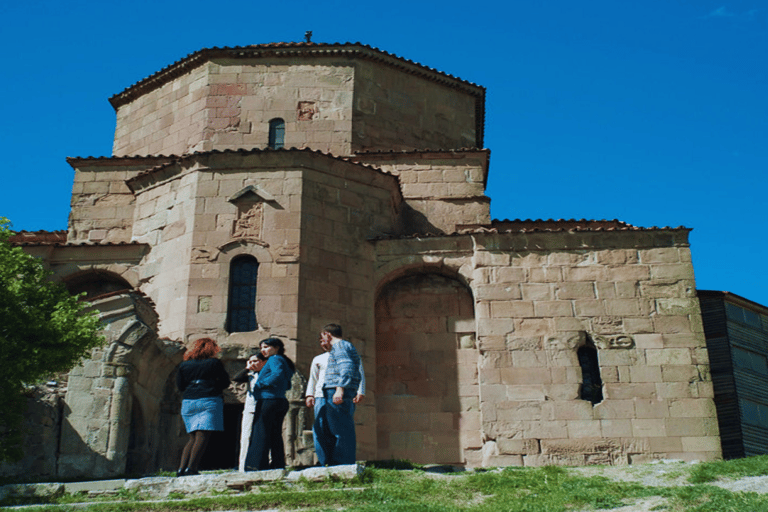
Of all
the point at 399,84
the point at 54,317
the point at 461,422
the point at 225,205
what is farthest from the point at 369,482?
the point at 399,84

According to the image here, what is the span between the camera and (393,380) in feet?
54.7

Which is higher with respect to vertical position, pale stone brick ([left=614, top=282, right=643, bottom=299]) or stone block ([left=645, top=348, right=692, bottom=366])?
pale stone brick ([left=614, top=282, right=643, bottom=299])

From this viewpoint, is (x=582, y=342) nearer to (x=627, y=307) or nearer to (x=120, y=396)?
(x=627, y=307)

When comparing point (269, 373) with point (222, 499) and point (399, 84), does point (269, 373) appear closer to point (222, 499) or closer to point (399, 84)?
→ point (222, 499)

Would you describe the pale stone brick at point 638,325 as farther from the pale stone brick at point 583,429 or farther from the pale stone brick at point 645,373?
the pale stone brick at point 583,429

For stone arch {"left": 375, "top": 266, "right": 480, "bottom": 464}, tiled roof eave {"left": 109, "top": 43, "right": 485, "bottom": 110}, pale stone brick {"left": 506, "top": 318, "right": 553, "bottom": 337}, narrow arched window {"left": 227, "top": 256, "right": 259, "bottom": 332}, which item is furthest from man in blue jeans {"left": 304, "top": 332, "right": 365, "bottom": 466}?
tiled roof eave {"left": 109, "top": 43, "right": 485, "bottom": 110}

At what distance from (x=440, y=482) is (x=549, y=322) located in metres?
6.22

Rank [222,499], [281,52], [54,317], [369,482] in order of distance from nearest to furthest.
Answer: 1. [222,499]
2. [369,482]
3. [54,317]
4. [281,52]

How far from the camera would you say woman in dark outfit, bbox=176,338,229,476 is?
34.8 feet

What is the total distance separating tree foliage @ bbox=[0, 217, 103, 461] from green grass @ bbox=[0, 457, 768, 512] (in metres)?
2.36

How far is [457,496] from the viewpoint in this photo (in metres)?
10.1

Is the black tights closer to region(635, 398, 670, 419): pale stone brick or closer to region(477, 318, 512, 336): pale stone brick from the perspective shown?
region(477, 318, 512, 336): pale stone brick

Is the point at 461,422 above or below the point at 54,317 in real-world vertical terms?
below

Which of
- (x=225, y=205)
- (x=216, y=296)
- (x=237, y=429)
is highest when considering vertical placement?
(x=225, y=205)
